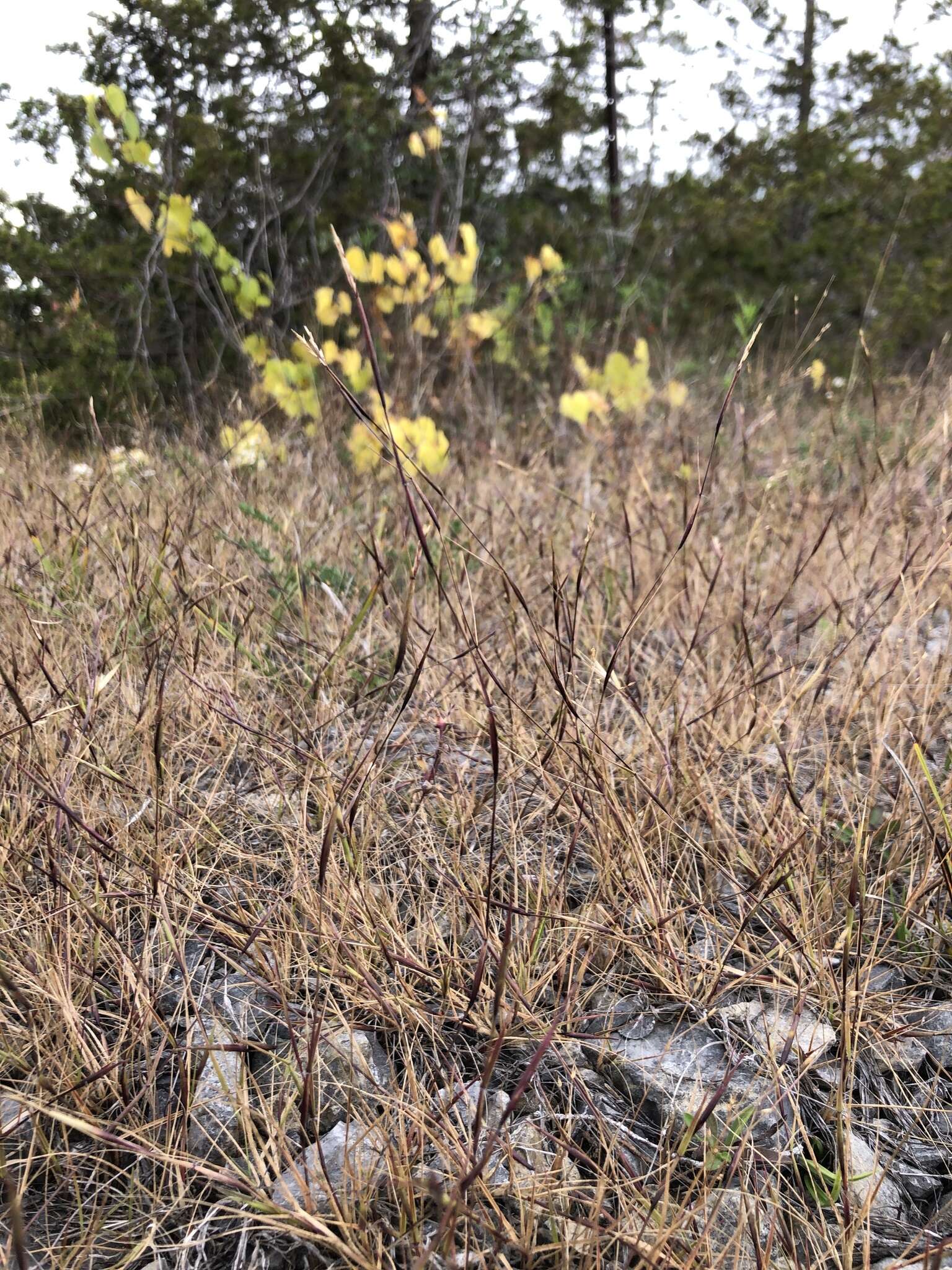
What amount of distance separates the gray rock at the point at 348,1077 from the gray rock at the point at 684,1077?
0.29 meters

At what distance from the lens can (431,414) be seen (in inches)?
159

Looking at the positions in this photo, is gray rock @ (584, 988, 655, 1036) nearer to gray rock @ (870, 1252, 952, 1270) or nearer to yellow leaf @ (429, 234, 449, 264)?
gray rock @ (870, 1252, 952, 1270)

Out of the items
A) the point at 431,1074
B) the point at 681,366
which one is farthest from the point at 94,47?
the point at 431,1074

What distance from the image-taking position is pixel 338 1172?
103cm

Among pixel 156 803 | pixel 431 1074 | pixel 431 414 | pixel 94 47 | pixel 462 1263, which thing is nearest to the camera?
pixel 462 1263

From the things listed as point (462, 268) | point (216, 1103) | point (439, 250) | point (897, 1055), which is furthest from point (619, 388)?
point (216, 1103)

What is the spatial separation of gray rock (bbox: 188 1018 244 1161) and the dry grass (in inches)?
0.7

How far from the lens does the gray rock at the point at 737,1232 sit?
0.92 m

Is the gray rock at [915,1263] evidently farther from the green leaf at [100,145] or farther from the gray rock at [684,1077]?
the green leaf at [100,145]

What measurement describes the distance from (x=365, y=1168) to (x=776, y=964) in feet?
2.13

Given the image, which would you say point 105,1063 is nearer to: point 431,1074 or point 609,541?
point 431,1074

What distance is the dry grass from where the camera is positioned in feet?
3.26

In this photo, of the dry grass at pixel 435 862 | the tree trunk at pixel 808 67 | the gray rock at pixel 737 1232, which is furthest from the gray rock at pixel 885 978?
the tree trunk at pixel 808 67

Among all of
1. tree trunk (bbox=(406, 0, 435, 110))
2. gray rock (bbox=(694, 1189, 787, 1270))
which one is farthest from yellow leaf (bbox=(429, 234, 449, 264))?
gray rock (bbox=(694, 1189, 787, 1270))
